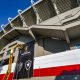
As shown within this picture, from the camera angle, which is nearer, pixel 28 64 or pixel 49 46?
pixel 28 64

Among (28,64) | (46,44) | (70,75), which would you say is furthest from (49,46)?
(70,75)

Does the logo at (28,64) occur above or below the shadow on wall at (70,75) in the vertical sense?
above

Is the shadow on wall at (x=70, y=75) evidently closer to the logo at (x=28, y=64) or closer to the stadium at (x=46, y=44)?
the stadium at (x=46, y=44)

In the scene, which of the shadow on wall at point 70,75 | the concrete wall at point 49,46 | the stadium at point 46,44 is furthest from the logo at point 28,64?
the shadow on wall at point 70,75

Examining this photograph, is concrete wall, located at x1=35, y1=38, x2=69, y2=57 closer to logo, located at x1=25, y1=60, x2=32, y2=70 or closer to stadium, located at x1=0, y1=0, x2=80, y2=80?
stadium, located at x1=0, y1=0, x2=80, y2=80

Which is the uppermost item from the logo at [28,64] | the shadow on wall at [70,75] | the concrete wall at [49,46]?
the concrete wall at [49,46]

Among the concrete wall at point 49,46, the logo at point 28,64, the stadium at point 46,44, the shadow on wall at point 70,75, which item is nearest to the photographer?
the shadow on wall at point 70,75

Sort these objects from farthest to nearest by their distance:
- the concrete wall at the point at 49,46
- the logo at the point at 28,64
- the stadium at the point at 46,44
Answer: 1. the concrete wall at the point at 49,46
2. the logo at the point at 28,64
3. the stadium at the point at 46,44

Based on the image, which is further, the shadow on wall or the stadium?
the stadium

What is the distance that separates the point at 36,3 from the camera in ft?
51.1

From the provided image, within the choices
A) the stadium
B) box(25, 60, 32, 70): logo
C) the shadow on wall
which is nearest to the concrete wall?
the stadium

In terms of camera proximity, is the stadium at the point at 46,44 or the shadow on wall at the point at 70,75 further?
the stadium at the point at 46,44

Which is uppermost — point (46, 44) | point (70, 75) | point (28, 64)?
point (46, 44)

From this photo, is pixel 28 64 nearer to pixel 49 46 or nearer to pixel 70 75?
pixel 49 46
